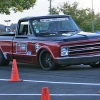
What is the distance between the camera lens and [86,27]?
5347 centimetres

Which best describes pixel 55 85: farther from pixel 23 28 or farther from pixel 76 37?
pixel 23 28

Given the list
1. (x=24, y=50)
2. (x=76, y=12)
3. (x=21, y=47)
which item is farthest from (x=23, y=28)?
(x=76, y=12)

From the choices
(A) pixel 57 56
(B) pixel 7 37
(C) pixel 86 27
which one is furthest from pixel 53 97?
(C) pixel 86 27

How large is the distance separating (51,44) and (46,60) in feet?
2.35

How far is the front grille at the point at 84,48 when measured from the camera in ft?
44.9

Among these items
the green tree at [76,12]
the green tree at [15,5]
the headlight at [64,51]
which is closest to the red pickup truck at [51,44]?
the headlight at [64,51]

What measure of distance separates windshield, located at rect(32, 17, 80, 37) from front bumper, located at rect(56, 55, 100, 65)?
123 cm

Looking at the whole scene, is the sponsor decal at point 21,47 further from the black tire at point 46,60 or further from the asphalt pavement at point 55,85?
the asphalt pavement at point 55,85

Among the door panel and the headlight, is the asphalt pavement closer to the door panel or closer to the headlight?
the headlight

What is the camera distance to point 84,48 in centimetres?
1378

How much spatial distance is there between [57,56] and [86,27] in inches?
1581

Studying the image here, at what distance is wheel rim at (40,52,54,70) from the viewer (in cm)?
1411

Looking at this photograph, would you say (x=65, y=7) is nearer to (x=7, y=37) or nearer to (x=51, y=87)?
(x=7, y=37)

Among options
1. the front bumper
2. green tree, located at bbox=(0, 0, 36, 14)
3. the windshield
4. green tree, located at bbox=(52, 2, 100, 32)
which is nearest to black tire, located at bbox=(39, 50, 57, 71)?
the front bumper
